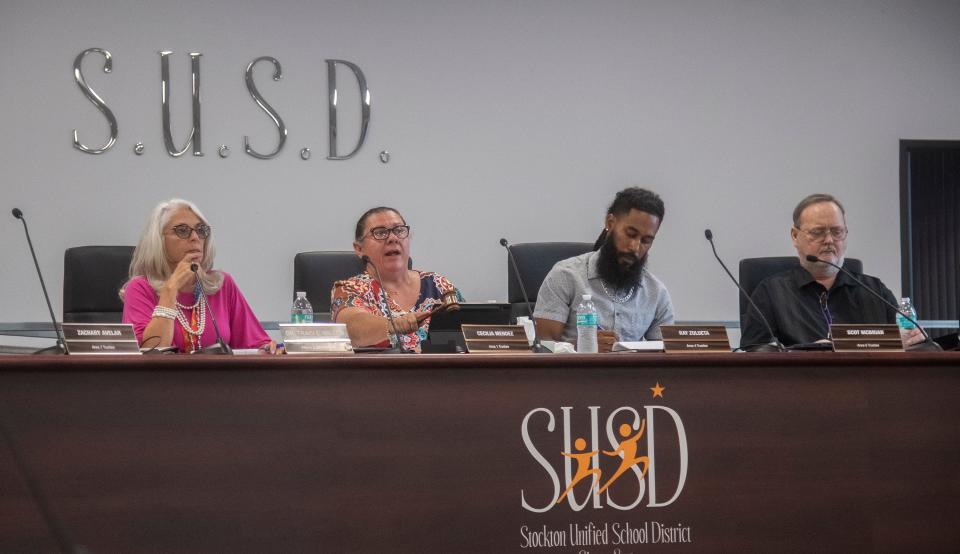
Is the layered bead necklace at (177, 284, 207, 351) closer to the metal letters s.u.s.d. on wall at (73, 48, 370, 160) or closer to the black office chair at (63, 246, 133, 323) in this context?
the black office chair at (63, 246, 133, 323)

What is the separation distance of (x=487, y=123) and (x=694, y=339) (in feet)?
7.94

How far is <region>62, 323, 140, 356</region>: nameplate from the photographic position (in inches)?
78.0

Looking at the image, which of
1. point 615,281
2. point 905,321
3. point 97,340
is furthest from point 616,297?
point 97,340

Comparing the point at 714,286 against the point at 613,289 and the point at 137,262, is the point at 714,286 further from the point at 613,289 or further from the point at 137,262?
the point at 137,262

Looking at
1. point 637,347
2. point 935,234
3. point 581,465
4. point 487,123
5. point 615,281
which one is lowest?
point 581,465

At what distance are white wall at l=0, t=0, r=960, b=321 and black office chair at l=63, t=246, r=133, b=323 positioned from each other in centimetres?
87

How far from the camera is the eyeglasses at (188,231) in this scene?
2932mm

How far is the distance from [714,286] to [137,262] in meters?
2.72

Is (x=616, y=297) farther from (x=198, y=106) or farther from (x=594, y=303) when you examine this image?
(x=198, y=106)

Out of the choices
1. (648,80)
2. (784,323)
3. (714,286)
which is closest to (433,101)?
(648,80)

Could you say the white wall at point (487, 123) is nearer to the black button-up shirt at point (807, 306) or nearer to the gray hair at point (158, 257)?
the gray hair at point (158, 257)

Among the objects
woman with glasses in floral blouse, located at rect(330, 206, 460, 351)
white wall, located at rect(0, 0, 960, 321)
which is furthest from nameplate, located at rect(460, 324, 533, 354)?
white wall, located at rect(0, 0, 960, 321)

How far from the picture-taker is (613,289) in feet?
10.2

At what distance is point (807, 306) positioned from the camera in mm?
3131
